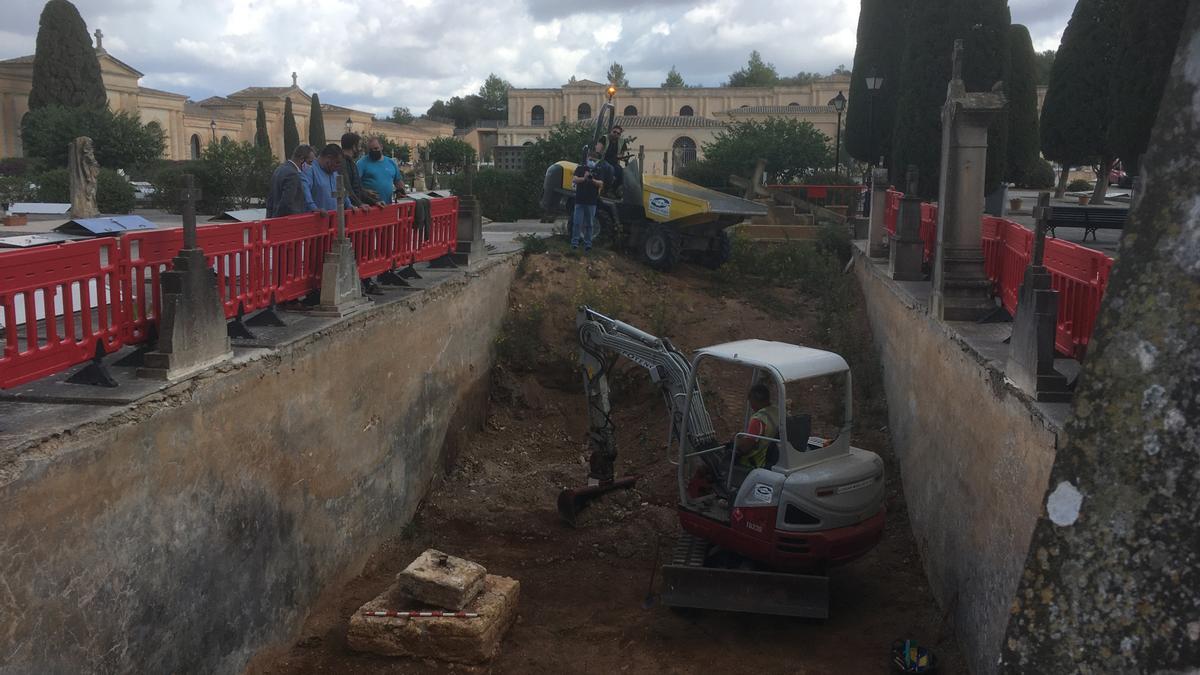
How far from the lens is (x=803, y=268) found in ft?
61.8

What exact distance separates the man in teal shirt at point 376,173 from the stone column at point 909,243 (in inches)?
260

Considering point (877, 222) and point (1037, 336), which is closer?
point (1037, 336)

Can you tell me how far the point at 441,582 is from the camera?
816cm

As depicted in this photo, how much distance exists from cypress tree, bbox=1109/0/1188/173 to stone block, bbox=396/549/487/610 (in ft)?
35.6

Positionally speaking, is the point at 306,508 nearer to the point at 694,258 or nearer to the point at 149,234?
the point at 149,234

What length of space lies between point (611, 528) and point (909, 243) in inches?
220

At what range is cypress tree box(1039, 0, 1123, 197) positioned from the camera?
72.6 ft

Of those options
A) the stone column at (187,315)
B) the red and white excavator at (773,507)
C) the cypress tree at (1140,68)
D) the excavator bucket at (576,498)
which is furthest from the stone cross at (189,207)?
the cypress tree at (1140,68)

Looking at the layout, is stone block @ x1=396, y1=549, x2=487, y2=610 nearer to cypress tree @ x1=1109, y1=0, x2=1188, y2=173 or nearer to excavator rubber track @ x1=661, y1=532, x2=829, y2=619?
excavator rubber track @ x1=661, y1=532, x2=829, y2=619

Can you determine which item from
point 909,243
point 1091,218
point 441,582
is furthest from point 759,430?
point 1091,218

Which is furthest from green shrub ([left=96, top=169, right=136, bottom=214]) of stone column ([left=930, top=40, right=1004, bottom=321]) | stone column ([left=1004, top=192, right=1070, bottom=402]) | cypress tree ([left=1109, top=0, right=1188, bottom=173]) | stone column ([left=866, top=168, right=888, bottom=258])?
stone column ([left=1004, top=192, right=1070, bottom=402])

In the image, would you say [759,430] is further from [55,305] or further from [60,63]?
[60,63]

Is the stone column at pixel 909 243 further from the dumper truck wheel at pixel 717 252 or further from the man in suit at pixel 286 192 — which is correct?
the man in suit at pixel 286 192

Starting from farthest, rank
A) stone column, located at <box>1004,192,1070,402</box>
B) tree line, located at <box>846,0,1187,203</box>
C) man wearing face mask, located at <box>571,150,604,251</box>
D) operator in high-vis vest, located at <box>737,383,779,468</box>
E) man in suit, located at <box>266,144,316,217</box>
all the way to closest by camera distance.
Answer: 1. man wearing face mask, located at <box>571,150,604,251</box>
2. tree line, located at <box>846,0,1187,203</box>
3. man in suit, located at <box>266,144,316,217</box>
4. operator in high-vis vest, located at <box>737,383,779,468</box>
5. stone column, located at <box>1004,192,1070,402</box>
